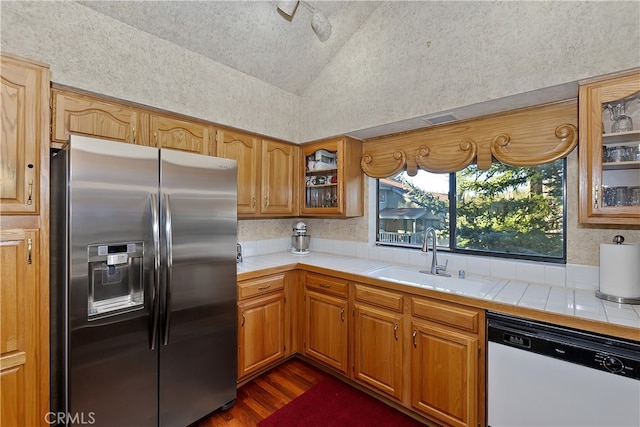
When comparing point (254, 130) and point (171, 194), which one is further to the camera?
point (254, 130)

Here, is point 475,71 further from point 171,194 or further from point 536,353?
point 171,194

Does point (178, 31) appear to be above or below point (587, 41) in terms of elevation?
above

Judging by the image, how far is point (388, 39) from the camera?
2371mm

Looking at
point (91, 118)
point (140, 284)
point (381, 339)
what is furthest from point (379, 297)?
point (91, 118)

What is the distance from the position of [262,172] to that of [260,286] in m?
1.10

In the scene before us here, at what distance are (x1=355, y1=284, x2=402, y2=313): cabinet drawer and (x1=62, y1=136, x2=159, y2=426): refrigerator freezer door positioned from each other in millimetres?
1398

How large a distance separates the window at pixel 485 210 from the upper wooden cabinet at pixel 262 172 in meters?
1.01

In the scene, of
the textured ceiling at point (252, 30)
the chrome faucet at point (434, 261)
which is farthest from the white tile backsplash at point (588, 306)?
the textured ceiling at point (252, 30)

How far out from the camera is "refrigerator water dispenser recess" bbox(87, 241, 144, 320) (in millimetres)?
1481

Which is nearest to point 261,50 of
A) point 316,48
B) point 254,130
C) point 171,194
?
point 316,48

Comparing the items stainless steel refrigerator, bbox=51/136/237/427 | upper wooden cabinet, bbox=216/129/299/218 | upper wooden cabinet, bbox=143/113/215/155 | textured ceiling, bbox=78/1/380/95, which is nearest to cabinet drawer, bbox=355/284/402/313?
stainless steel refrigerator, bbox=51/136/237/427

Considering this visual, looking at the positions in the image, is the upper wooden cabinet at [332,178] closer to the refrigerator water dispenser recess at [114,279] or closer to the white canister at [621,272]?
the refrigerator water dispenser recess at [114,279]

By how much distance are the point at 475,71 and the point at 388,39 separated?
0.82 meters

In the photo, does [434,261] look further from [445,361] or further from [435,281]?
[445,361]
